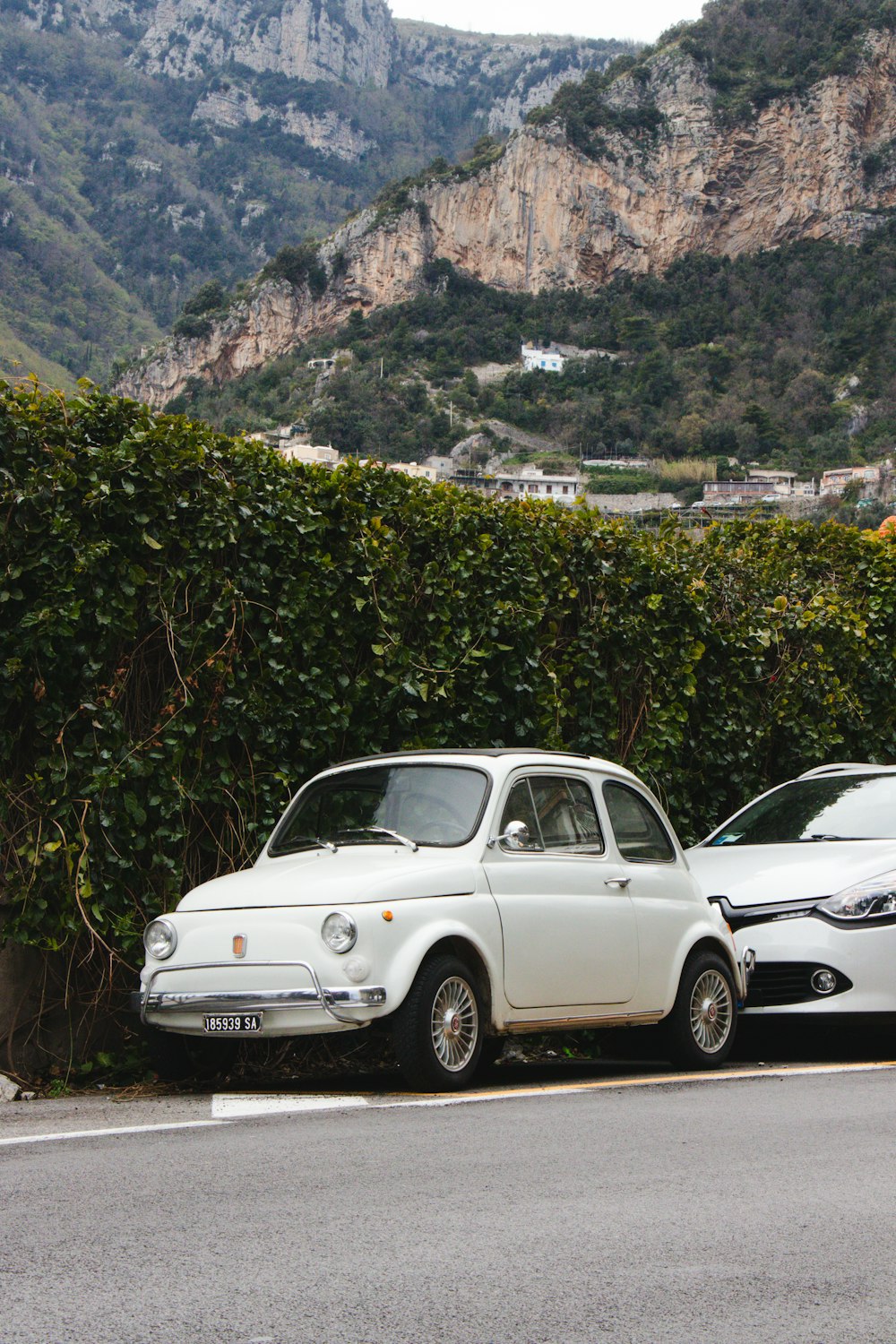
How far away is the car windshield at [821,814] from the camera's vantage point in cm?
1014

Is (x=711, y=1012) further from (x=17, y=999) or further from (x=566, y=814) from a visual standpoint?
(x=17, y=999)

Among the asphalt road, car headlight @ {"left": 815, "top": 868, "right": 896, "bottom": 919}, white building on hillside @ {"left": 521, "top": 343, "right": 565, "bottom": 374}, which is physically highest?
white building on hillside @ {"left": 521, "top": 343, "right": 565, "bottom": 374}

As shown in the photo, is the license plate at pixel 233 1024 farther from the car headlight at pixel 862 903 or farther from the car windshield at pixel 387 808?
the car headlight at pixel 862 903

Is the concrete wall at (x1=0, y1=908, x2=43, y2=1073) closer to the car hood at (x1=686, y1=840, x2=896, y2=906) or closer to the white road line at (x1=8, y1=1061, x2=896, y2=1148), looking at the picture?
the white road line at (x1=8, y1=1061, x2=896, y2=1148)

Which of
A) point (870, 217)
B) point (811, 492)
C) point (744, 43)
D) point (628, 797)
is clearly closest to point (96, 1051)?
point (628, 797)

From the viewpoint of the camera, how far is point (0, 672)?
295 inches

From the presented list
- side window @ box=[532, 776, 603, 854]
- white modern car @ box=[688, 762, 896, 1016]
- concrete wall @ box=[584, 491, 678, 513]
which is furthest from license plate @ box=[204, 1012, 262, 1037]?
concrete wall @ box=[584, 491, 678, 513]

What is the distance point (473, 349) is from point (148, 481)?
537 ft

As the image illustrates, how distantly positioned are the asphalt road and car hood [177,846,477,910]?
94 cm

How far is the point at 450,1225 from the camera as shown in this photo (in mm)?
4246

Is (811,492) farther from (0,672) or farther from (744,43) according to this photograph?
(744,43)

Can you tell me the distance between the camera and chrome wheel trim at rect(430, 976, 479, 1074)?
22.4 feet

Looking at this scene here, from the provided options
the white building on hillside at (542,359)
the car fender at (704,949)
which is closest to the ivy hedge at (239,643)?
the car fender at (704,949)

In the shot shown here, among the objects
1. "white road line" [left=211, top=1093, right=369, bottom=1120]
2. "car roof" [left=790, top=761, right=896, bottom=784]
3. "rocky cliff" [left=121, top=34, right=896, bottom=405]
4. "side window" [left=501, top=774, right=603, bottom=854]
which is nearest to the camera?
"white road line" [left=211, top=1093, right=369, bottom=1120]
